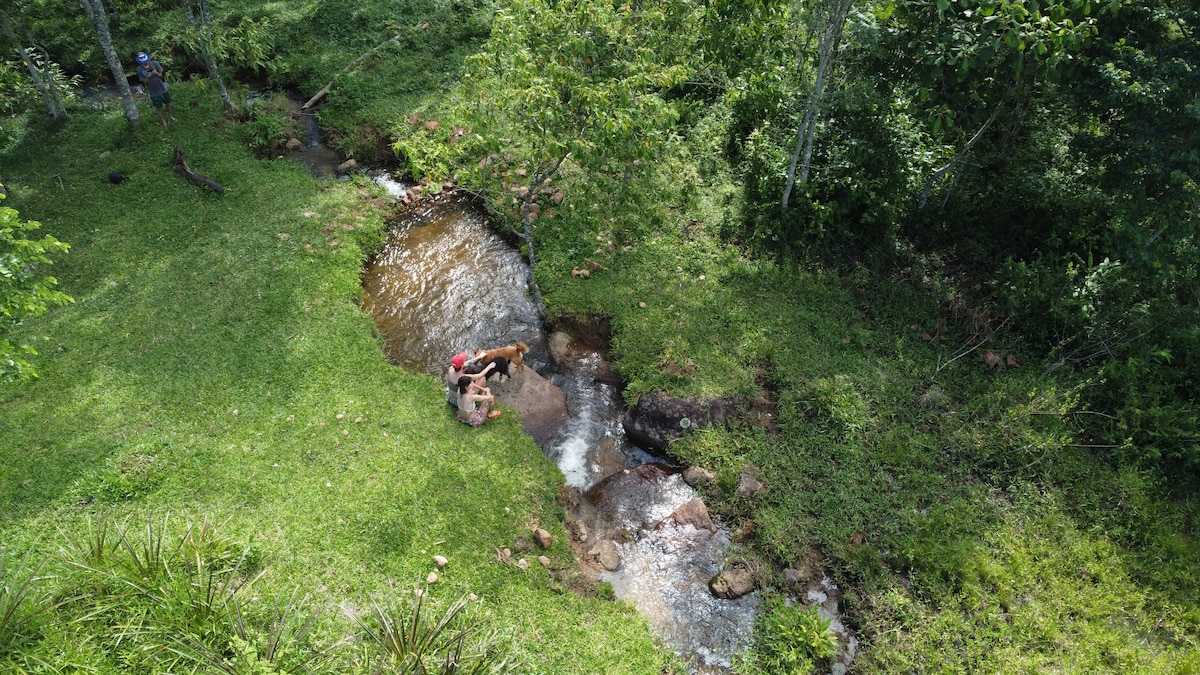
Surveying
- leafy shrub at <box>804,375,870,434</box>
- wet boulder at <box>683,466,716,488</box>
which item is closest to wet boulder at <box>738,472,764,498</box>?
wet boulder at <box>683,466,716,488</box>

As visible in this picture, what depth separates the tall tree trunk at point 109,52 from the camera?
1297 centimetres

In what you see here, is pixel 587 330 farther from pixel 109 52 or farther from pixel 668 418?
pixel 109 52

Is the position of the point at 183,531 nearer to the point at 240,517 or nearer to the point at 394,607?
the point at 240,517

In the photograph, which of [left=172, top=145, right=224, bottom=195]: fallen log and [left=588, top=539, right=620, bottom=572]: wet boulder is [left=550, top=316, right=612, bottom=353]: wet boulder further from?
[left=172, top=145, right=224, bottom=195]: fallen log

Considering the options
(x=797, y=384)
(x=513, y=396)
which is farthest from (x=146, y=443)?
(x=797, y=384)

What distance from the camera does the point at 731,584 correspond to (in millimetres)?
7930

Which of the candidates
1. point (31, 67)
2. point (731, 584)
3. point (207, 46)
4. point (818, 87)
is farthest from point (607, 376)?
point (31, 67)

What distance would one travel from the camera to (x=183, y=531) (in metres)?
7.28

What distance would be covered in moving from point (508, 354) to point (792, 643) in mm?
5599

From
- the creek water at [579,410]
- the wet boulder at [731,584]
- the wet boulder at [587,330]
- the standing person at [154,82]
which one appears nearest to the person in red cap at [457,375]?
the creek water at [579,410]

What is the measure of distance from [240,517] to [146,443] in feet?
6.11

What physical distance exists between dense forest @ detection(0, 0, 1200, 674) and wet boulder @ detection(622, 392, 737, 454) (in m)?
0.18

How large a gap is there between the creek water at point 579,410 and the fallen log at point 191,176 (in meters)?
3.27

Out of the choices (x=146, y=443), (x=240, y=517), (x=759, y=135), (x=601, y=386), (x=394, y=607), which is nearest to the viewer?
(x=394, y=607)
